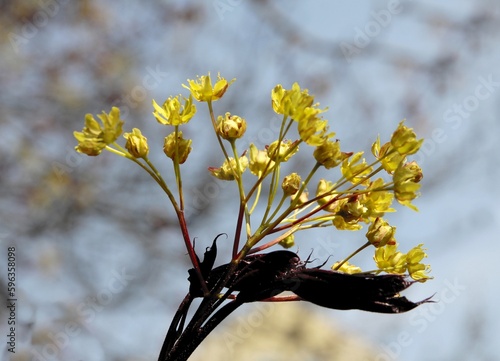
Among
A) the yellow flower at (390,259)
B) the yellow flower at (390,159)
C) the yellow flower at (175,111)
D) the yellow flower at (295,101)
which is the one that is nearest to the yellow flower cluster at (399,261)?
the yellow flower at (390,259)

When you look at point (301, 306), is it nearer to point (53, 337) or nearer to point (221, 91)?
point (53, 337)

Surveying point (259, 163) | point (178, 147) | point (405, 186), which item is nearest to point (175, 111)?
point (178, 147)

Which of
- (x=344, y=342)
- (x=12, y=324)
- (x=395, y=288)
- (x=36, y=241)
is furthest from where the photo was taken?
(x=344, y=342)

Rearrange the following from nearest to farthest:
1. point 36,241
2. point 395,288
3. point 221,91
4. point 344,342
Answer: point 395,288 < point 221,91 < point 36,241 < point 344,342

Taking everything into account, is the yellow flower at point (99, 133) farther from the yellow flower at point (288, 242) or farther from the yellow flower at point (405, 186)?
the yellow flower at point (405, 186)

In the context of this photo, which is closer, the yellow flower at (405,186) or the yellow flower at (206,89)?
the yellow flower at (405,186)

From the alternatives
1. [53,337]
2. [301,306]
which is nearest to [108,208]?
[53,337]

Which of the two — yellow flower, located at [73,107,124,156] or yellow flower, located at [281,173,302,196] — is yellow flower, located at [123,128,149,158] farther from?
yellow flower, located at [281,173,302,196]
